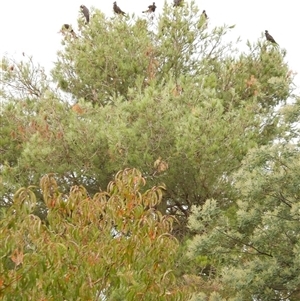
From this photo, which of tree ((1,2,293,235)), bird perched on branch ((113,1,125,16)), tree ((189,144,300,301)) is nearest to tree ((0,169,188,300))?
tree ((189,144,300,301))

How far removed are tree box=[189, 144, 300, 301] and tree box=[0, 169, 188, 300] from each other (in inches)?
76.5

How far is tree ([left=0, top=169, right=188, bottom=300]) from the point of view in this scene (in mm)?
9766

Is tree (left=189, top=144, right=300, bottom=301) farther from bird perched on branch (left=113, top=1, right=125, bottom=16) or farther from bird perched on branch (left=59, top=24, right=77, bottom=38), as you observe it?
bird perched on branch (left=59, top=24, right=77, bottom=38)

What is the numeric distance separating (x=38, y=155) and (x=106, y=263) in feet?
29.3

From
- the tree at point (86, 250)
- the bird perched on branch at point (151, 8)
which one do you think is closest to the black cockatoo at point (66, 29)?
the bird perched on branch at point (151, 8)

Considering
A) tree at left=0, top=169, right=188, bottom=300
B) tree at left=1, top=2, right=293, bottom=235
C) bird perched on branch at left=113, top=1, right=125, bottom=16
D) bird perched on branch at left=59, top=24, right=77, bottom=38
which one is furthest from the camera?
bird perched on branch at left=59, top=24, right=77, bottom=38

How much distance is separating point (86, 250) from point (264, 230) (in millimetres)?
3540

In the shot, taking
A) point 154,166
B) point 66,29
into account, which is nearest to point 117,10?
point 66,29

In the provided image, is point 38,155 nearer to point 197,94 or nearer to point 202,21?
point 197,94

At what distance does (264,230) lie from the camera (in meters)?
13.0

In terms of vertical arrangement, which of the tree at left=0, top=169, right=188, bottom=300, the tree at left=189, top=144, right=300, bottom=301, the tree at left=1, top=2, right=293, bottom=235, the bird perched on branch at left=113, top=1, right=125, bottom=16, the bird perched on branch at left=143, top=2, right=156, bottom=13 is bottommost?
the tree at left=0, top=169, right=188, bottom=300

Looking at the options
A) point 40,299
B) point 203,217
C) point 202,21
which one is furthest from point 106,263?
point 202,21

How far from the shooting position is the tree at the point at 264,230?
42.2 feet

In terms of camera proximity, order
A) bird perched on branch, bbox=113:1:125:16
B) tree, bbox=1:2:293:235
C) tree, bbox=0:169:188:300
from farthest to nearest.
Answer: bird perched on branch, bbox=113:1:125:16 → tree, bbox=1:2:293:235 → tree, bbox=0:169:188:300
